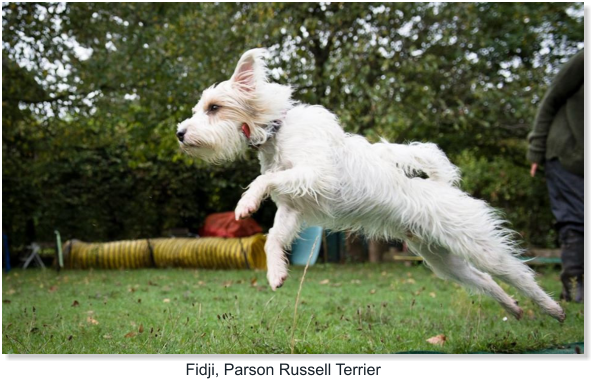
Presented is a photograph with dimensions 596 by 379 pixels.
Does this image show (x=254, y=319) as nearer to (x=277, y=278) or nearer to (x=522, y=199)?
(x=277, y=278)

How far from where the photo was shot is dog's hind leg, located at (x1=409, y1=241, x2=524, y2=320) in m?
3.93

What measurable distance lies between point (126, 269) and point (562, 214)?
7.40 m

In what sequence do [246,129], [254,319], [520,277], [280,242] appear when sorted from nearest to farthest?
[280,242], [246,129], [520,277], [254,319]

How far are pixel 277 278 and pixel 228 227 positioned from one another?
922 centimetres

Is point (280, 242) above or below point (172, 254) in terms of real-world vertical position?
above

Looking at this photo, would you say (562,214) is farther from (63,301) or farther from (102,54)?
(102,54)

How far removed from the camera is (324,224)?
12.3ft

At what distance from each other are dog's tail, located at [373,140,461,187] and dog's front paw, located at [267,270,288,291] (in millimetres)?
1091

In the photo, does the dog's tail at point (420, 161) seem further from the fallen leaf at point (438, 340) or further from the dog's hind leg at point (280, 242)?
the fallen leaf at point (438, 340)

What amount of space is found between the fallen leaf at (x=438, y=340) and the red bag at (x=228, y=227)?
8.00 m

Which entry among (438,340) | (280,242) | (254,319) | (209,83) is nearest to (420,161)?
(280,242)

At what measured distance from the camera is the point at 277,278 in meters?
3.05
